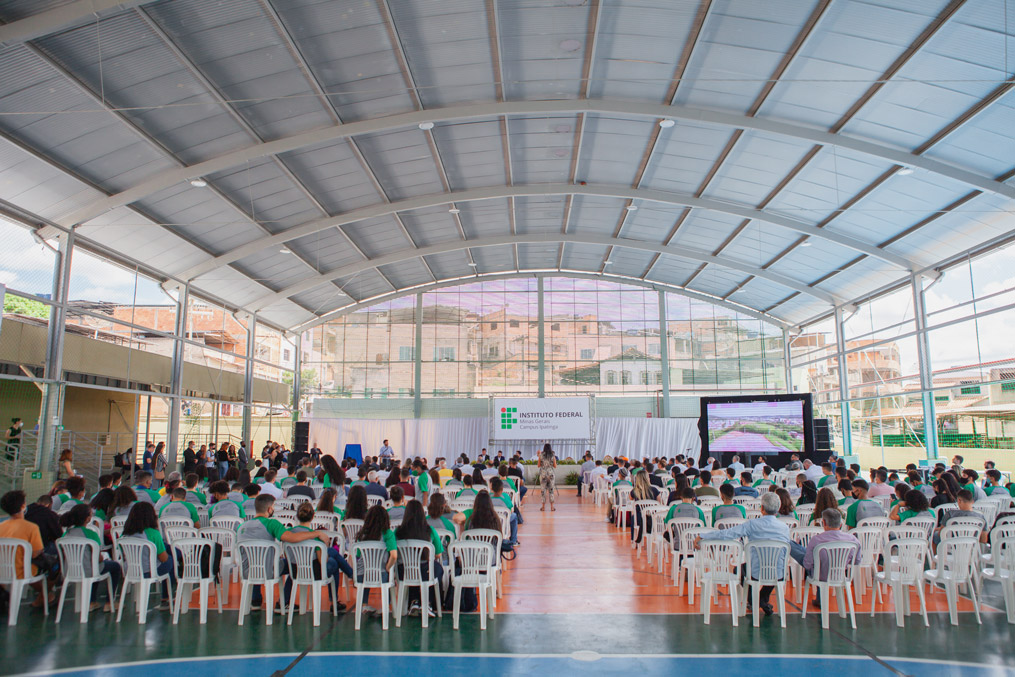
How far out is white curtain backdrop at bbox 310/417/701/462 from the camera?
22.2 m

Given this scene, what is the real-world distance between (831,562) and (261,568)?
15.9 feet

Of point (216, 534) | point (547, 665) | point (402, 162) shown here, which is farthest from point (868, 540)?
point (402, 162)

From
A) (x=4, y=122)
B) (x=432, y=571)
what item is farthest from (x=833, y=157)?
(x=4, y=122)

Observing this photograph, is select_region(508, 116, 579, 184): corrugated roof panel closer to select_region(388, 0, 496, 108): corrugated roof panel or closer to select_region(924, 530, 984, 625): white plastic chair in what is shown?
select_region(388, 0, 496, 108): corrugated roof panel

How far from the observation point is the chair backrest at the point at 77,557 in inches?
217

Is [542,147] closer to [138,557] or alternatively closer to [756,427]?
[756,427]

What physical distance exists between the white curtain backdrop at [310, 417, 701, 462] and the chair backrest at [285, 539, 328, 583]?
55.4 ft

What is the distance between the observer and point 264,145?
38.4ft

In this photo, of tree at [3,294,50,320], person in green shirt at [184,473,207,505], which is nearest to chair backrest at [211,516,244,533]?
person in green shirt at [184,473,207,505]

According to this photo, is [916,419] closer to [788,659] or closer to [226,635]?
[788,659]

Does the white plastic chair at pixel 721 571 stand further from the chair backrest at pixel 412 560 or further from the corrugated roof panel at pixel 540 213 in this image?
the corrugated roof panel at pixel 540 213

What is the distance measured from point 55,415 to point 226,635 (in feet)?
29.6

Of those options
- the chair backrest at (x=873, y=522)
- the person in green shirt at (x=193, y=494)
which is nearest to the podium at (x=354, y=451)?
the person in green shirt at (x=193, y=494)

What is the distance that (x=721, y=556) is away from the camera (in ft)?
18.7
